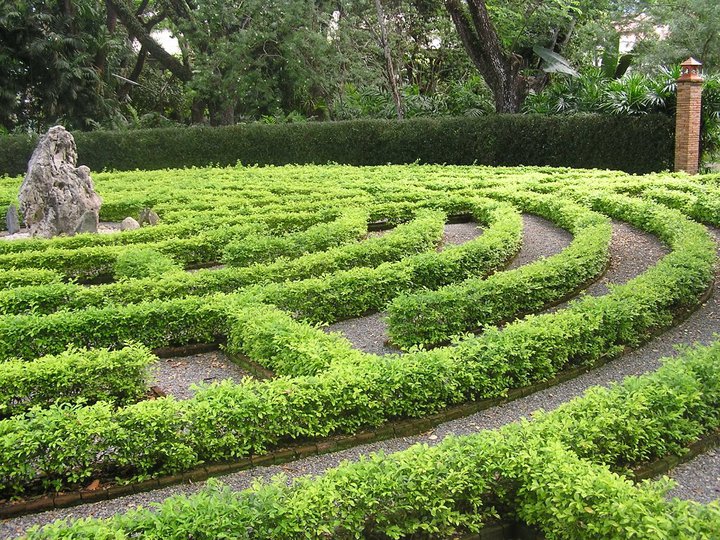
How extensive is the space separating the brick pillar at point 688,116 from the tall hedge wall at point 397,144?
0.66 metres

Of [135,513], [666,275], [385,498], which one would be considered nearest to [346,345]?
[385,498]

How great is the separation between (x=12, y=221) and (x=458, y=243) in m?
7.15

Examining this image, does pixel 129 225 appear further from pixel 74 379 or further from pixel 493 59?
pixel 493 59

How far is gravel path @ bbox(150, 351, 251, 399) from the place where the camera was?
6.14 metres

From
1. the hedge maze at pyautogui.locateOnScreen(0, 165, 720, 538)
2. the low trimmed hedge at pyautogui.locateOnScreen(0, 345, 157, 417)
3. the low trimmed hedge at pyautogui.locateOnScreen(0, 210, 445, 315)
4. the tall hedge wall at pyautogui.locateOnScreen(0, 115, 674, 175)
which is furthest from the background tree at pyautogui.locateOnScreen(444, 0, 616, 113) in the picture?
the low trimmed hedge at pyautogui.locateOnScreen(0, 345, 157, 417)

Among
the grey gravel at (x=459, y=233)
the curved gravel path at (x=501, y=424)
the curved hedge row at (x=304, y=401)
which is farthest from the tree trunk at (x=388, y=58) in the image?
the curved hedge row at (x=304, y=401)

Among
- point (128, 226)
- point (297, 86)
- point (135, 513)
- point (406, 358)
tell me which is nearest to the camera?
point (135, 513)

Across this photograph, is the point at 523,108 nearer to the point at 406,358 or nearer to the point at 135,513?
the point at 406,358

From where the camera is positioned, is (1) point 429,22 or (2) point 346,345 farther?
(1) point 429,22

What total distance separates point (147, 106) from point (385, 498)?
3212 centimetres

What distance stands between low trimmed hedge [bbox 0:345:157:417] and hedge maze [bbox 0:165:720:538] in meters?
0.02

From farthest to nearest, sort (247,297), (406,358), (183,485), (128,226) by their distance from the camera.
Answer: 1. (128,226)
2. (247,297)
3. (406,358)
4. (183,485)

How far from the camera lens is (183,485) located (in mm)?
4648

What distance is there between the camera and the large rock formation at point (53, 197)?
35.7ft
